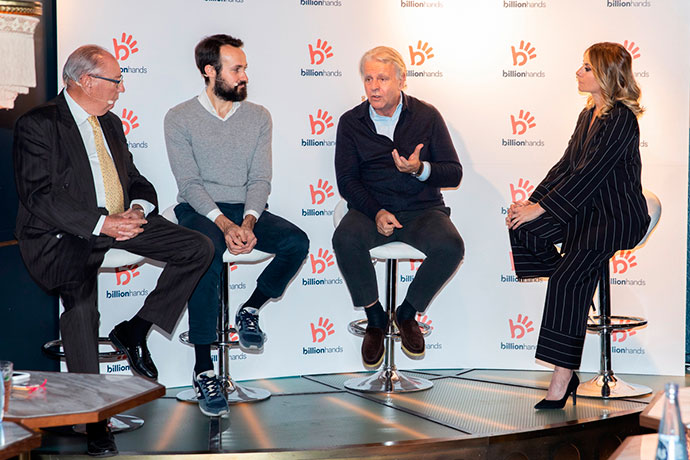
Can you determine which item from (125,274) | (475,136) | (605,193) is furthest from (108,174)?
(605,193)

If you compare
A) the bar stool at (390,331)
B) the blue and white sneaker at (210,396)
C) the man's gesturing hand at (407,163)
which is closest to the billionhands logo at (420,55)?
the man's gesturing hand at (407,163)

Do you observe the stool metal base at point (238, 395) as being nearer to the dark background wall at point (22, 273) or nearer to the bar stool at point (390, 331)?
the bar stool at point (390, 331)

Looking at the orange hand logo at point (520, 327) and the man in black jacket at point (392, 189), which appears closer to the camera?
the man in black jacket at point (392, 189)

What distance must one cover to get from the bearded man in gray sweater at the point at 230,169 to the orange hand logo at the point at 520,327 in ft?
4.49

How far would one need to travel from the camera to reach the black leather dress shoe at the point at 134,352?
130 inches

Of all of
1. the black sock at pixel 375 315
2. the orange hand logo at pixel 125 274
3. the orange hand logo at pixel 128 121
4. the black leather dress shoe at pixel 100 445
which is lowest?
the black leather dress shoe at pixel 100 445

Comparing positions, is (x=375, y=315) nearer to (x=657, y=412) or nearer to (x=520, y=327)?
(x=520, y=327)

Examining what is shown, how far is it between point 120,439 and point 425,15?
103 inches

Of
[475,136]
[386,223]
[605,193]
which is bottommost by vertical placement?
[386,223]

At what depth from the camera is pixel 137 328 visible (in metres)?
3.31

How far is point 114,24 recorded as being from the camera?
12.7ft

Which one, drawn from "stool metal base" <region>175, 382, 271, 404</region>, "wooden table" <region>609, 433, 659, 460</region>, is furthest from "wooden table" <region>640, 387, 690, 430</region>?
"stool metal base" <region>175, 382, 271, 404</region>

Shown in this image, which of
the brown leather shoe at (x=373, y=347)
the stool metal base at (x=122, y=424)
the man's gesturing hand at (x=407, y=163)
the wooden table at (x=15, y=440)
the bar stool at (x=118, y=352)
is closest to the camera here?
the wooden table at (x=15, y=440)

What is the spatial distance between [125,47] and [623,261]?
2771 mm
